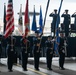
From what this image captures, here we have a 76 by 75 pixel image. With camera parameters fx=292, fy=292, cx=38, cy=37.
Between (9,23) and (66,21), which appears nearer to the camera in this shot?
(9,23)

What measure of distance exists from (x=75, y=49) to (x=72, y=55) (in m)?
Result: 0.41

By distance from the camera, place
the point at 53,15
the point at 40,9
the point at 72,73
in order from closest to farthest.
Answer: the point at 72,73 → the point at 53,15 → the point at 40,9

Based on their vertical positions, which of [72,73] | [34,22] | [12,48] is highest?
[34,22]

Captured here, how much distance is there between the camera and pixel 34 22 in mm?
17641

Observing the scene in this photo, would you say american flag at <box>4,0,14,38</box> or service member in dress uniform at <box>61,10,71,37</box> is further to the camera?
service member in dress uniform at <box>61,10,71,37</box>

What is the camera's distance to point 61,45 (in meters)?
12.2

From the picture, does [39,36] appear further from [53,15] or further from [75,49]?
[75,49]

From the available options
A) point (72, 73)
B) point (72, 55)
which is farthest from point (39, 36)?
point (72, 55)

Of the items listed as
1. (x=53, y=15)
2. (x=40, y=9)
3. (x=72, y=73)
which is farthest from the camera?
(x=40, y=9)

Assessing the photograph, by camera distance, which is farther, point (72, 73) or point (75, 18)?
point (75, 18)

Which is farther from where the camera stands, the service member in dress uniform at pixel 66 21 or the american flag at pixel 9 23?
the service member in dress uniform at pixel 66 21

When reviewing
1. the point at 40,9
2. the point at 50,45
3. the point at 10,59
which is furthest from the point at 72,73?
the point at 40,9

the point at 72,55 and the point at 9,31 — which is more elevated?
the point at 9,31

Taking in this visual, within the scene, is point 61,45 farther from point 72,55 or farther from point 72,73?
point 72,55
